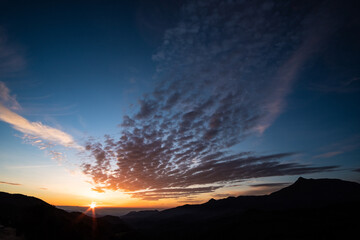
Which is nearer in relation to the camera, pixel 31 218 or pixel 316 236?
pixel 31 218

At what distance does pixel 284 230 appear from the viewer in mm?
89938

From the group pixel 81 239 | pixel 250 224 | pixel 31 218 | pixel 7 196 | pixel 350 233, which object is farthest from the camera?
pixel 7 196

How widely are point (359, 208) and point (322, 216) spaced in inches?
1224

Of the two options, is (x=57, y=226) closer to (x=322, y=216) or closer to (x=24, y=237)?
(x=24, y=237)

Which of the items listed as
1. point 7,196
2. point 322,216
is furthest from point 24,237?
point 322,216

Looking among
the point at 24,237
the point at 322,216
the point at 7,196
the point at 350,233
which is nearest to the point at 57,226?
the point at 24,237

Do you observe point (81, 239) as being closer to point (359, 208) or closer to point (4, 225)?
point (4, 225)

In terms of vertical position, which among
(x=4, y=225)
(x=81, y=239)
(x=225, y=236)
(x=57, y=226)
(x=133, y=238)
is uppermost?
(x=4, y=225)

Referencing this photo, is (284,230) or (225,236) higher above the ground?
(284,230)

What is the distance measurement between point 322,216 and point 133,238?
119 m

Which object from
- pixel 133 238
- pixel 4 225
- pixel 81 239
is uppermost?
pixel 4 225

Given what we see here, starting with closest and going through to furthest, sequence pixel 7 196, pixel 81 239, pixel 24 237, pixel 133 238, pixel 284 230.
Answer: pixel 24 237 → pixel 81 239 → pixel 284 230 → pixel 133 238 → pixel 7 196

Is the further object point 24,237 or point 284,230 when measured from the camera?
point 284,230

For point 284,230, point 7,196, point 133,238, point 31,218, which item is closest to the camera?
point 31,218
